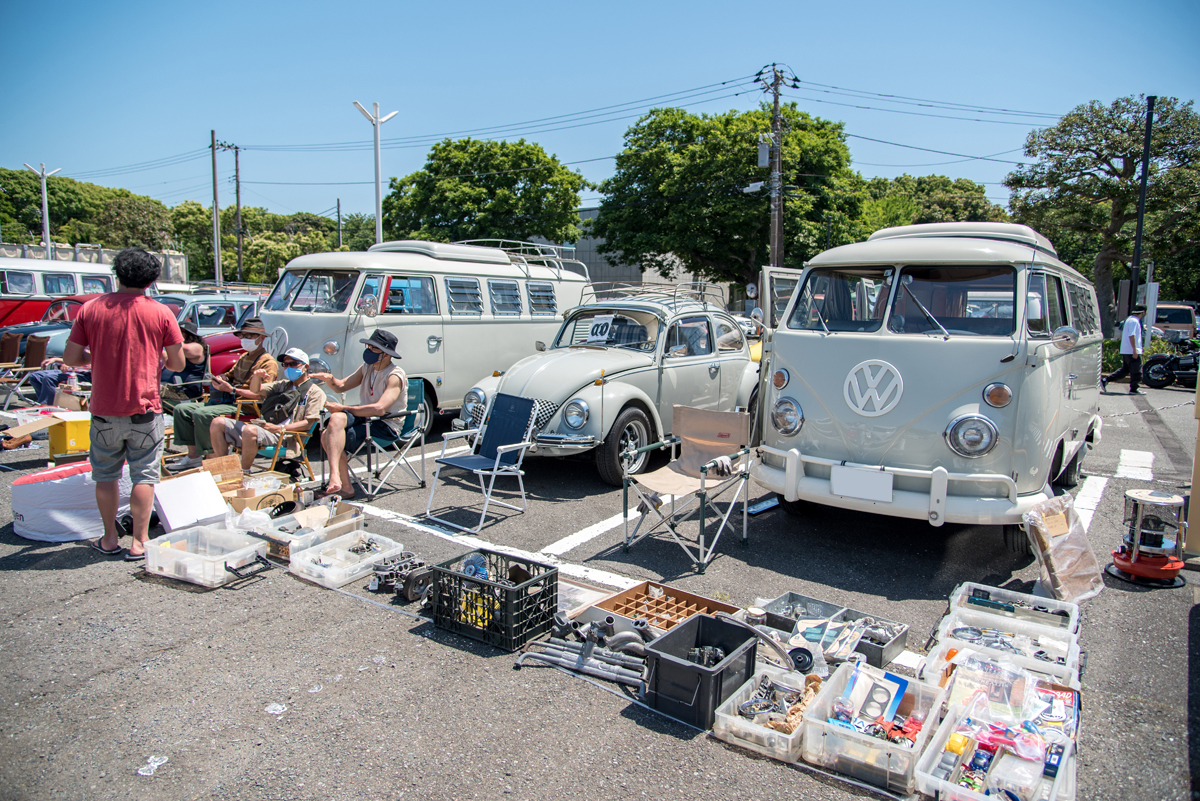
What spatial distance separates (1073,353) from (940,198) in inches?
1922

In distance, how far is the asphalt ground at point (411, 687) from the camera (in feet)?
9.22

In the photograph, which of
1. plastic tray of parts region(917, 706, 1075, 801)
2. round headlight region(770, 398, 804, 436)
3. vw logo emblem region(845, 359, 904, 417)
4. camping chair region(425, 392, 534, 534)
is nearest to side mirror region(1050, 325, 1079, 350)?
vw logo emblem region(845, 359, 904, 417)

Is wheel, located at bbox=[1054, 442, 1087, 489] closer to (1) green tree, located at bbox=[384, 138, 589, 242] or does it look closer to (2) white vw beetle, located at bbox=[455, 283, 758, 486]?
(2) white vw beetle, located at bbox=[455, 283, 758, 486]

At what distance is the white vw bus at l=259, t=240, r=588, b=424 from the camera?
834cm

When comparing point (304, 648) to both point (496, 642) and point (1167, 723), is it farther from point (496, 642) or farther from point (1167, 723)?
point (1167, 723)

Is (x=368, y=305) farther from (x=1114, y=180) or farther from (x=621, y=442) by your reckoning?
(x=1114, y=180)

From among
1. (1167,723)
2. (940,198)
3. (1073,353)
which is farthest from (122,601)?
(940,198)

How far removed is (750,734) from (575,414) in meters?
3.91

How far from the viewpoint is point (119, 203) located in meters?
44.2

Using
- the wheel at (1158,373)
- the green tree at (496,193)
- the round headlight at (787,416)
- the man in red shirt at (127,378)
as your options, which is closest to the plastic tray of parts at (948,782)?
the round headlight at (787,416)

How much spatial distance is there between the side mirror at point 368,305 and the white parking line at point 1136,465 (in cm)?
838

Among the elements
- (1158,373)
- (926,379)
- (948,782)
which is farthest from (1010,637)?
(1158,373)

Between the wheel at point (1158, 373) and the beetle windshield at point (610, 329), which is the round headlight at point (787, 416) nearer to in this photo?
the beetle windshield at point (610, 329)

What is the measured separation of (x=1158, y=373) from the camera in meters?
15.8
